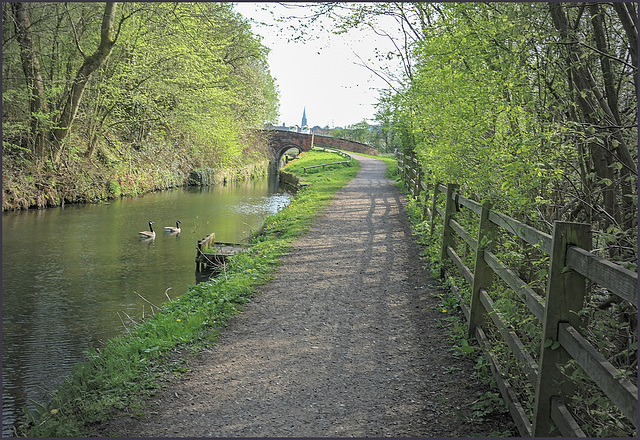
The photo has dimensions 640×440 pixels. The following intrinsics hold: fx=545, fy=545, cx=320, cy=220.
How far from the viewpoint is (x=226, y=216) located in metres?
18.7

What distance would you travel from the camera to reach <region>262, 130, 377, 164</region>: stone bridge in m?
51.6

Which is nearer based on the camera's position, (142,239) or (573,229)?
(573,229)

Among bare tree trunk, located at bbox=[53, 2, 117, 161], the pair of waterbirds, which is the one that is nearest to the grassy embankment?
the pair of waterbirds

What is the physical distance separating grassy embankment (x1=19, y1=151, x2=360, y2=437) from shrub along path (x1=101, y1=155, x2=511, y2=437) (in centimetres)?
17

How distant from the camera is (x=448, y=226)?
7730mm

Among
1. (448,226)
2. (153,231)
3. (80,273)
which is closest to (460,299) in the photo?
(448,226)

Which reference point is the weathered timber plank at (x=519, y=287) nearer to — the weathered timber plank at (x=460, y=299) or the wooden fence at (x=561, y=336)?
the wooden fence at (x=561, y=336)

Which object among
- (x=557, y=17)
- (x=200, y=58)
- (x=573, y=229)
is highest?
(x=200, y=58)

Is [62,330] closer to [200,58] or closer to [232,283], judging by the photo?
[232,283]

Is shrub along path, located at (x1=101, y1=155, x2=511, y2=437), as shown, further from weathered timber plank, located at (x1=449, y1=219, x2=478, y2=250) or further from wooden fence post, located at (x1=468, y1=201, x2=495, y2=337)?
weathered timber plank, located at (x1=449, y1=219, x2=478, y2=250)

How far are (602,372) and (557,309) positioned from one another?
575mm

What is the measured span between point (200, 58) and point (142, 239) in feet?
34.9

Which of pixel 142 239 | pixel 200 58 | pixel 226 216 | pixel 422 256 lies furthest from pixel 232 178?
pixel 422 256

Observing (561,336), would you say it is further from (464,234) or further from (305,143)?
(305,143)
